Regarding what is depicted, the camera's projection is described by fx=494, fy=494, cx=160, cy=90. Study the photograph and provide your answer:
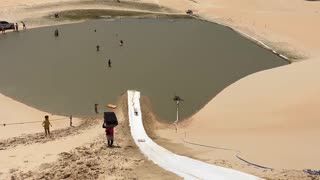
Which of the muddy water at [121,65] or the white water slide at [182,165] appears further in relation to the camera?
the muddy water at [121,65]

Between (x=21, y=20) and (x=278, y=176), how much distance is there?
54150 mm

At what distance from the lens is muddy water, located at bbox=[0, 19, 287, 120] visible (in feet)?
104

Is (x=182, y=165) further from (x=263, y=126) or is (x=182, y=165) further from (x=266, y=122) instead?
(x=266, y=122)

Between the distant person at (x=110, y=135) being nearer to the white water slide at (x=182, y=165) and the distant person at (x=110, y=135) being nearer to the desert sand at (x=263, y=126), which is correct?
the white water slide at (x=182, y=165)

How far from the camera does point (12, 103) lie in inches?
1203

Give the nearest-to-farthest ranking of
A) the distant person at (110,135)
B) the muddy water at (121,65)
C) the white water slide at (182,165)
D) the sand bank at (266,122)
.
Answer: the white water slide at (182,165)
the sand bank at (266,122)
the distant person at (110,135)
the muddy water at (121,65)

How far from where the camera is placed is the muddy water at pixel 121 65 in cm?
3169

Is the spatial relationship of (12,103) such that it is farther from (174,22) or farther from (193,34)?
(174,22)

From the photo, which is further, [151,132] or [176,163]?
[151,132]

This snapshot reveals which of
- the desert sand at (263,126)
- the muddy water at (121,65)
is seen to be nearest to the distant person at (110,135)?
the desert sand at (263,126)

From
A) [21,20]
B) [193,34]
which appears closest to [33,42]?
[21,20]

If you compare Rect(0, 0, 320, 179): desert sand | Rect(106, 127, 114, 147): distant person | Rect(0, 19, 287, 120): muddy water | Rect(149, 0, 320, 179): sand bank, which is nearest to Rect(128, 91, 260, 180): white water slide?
Rect(0, 0, 320, 179): desert sand

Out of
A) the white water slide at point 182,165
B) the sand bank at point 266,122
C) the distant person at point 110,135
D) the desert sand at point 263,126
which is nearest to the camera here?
the white water slide at point 182,165

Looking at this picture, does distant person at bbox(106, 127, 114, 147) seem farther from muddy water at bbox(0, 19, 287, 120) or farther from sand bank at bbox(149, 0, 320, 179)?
muddy water at bbox(0, 19, 287, 120)
